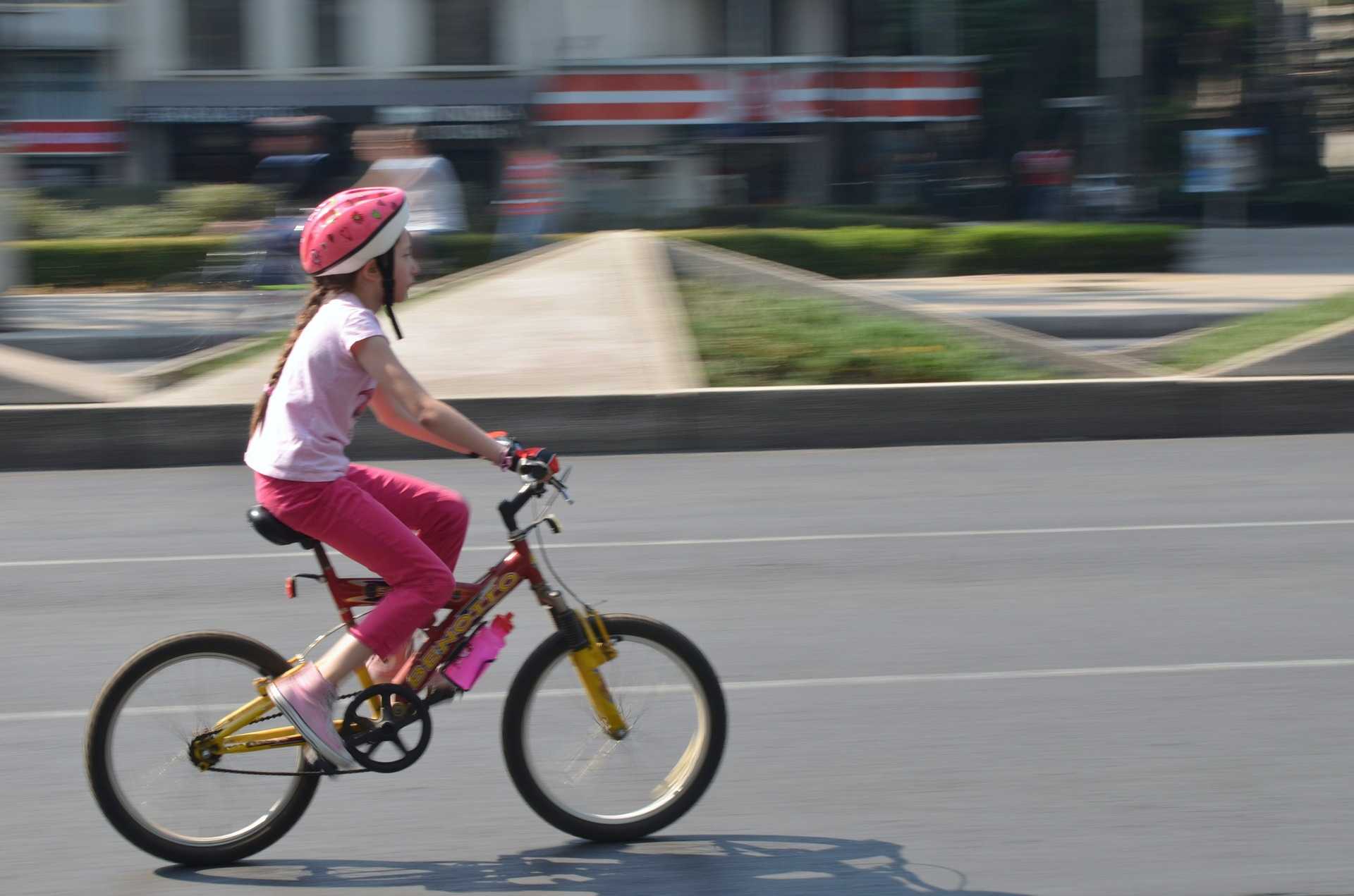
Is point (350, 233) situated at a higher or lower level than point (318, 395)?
higher

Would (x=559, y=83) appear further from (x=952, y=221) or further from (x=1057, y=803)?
(x=1057, y=803)

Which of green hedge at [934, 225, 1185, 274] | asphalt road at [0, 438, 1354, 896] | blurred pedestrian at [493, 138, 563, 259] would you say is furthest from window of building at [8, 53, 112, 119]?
asphalt road at [0, 438, 1354, 896]

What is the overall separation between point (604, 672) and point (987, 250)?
20360mm

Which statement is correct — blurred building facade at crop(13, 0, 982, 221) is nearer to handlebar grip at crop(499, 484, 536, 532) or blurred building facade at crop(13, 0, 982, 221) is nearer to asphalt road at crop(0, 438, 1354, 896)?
asphalt road at crop(0, 438, 1354, 896)

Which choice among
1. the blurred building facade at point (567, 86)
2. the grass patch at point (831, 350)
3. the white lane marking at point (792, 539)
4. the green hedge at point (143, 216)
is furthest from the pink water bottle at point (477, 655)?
the blurred building facade at point (567, 86)

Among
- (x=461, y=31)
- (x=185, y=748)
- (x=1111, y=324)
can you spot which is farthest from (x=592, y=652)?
(x=461, y=31)

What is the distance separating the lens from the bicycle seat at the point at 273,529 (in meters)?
4.15

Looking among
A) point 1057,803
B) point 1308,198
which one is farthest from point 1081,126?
point 1057,803

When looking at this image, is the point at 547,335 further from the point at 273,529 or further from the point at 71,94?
the point at 71,94

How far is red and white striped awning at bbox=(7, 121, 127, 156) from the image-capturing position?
122 ft

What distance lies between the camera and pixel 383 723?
4.26 m

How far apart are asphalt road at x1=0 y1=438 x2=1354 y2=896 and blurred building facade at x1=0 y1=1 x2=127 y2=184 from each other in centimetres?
2888

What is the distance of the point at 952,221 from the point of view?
118ft

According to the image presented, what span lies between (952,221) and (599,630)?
32.7 m
